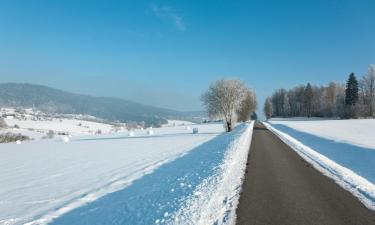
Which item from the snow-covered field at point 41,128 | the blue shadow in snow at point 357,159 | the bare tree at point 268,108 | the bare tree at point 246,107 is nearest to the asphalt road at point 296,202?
the blue shadow in snow at point 357,159

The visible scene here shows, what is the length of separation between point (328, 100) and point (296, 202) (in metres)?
129

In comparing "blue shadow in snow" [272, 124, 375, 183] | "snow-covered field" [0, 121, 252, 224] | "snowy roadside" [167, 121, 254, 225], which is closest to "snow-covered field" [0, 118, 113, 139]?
"snow-covered field" [0, 121, 252, 224]

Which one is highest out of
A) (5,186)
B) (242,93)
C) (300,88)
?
(300,88)

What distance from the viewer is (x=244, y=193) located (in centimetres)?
936

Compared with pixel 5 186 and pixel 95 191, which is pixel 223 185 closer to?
pixel 95 191

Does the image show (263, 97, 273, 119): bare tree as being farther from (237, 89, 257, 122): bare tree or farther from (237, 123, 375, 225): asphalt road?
(237, 123, 375, 225): asphalt road

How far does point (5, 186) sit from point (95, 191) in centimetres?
546

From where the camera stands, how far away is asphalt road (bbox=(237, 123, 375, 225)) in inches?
277

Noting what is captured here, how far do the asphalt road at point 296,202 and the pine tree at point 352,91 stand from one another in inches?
3581

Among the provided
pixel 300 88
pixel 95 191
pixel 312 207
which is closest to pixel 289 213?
pixel 312 207

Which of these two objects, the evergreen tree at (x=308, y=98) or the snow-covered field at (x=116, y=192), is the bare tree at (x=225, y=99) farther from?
the evergreen tree at (x=308, y=98)

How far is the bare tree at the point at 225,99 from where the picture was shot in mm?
52406

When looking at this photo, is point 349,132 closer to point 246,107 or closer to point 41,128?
point 246,107

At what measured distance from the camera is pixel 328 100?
125 m
